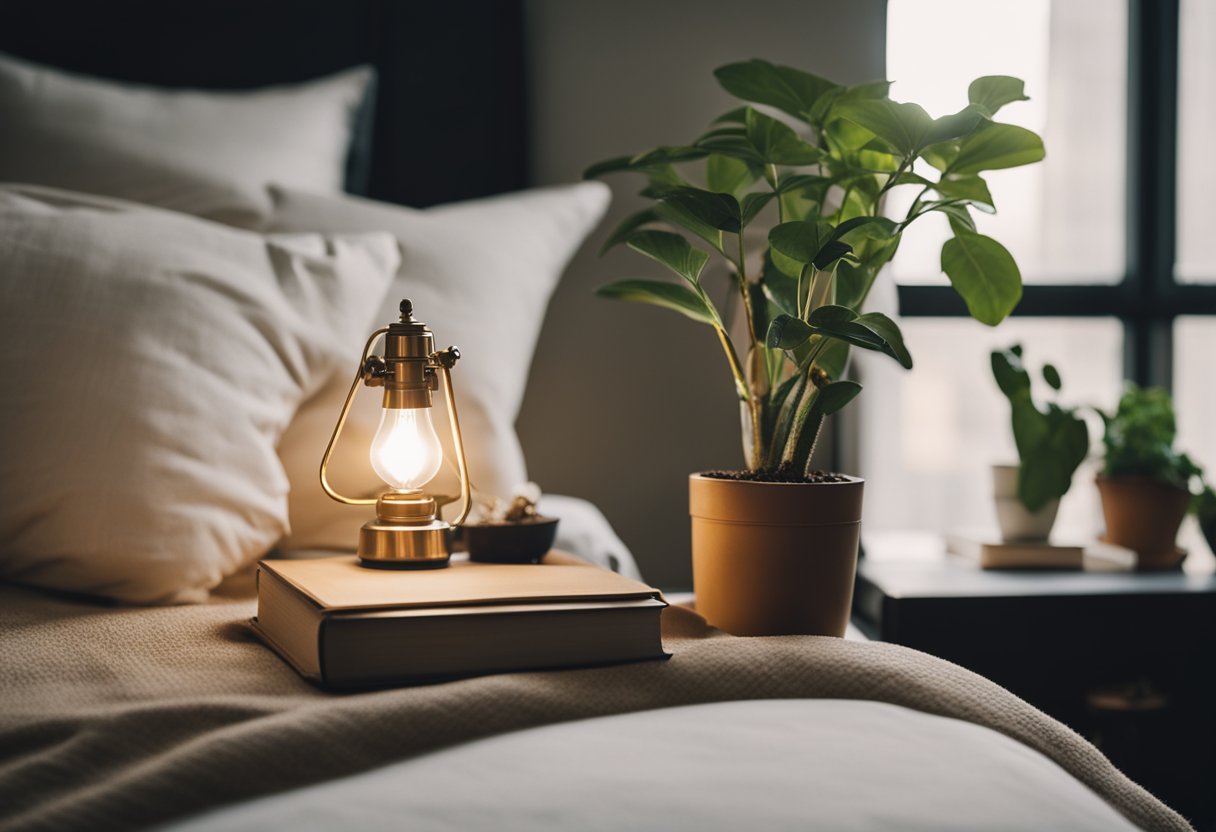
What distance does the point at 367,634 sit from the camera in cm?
68

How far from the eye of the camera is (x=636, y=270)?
1.76 m

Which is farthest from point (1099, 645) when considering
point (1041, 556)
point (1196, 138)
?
point (1196, 138)

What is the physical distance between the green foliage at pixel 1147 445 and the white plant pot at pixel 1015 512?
0.15 m

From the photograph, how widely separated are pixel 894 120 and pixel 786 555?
0.38m

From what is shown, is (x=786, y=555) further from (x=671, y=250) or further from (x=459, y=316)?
(x=459, y=316)

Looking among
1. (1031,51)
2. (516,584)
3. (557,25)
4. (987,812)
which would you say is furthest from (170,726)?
(1031,51)

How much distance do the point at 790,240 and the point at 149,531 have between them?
61cm

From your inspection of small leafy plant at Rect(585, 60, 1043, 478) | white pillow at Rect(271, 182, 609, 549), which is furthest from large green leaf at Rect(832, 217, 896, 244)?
white pillow at Rect(271, 182, 609, 549)

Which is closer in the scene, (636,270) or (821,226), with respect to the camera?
(821,226)

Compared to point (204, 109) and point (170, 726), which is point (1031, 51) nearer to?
point (204, 109)

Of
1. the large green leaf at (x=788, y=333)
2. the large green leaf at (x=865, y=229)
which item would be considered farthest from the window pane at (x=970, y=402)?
the large green leaf at (x=788, y=333)

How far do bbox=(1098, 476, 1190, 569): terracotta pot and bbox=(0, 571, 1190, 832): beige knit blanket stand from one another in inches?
37.4

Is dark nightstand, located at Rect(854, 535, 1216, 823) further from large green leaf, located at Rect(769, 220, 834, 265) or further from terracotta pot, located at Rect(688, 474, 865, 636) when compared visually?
large green leaf, located at Rect(769, 220, 834, 265)

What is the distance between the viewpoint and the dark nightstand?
135 centimetres
